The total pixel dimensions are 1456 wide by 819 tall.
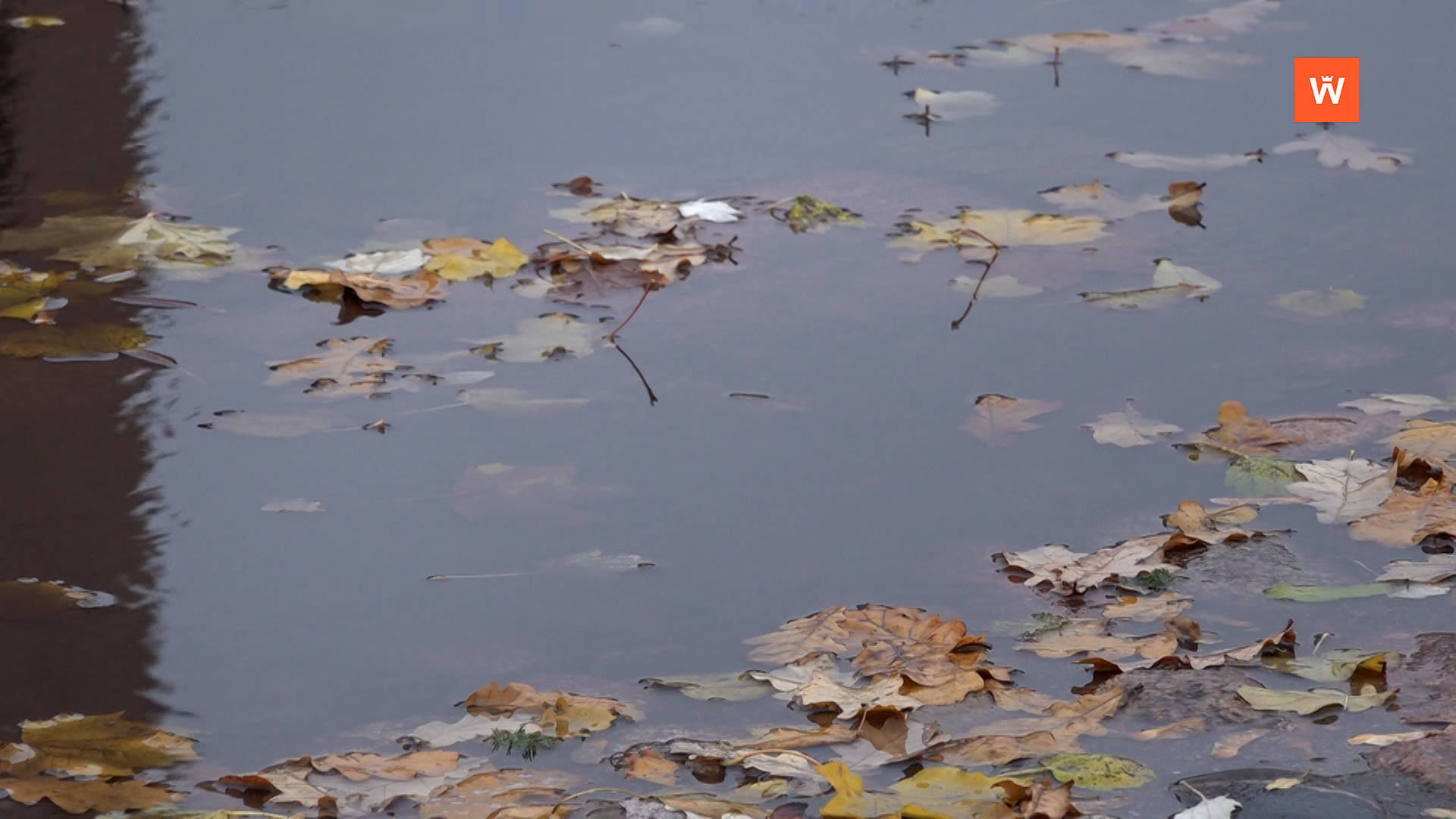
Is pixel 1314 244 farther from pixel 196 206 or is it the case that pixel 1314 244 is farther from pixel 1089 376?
pixel 196 206

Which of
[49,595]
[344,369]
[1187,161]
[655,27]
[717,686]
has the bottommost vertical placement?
[717,686]

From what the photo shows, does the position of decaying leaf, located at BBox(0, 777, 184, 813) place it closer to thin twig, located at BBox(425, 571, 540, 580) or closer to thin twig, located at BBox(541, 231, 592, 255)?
thin twig, located at BBox(425, 571, 540, 580)

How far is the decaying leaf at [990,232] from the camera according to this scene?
405 centimetres

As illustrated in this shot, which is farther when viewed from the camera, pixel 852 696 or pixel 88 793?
pixel 852 696

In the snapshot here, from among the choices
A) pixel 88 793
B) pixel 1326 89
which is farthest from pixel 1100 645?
pixel 1326 89

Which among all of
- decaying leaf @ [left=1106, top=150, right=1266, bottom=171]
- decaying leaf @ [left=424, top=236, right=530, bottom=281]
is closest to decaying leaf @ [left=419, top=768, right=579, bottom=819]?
decaying leaf @ [left=424, top=236, right=530, bottom=281]

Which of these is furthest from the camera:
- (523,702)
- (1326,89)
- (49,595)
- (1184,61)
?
(1184,61)

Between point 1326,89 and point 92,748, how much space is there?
177 inches

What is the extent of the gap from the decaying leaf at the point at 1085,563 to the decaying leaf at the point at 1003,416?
1.49 ft

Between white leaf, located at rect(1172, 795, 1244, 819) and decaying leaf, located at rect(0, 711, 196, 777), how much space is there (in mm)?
1524

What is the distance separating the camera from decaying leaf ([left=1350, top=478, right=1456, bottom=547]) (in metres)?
2.63

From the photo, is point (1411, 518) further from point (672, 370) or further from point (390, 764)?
point (390, 764)

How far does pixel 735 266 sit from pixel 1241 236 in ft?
4.75

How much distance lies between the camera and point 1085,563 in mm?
2678
